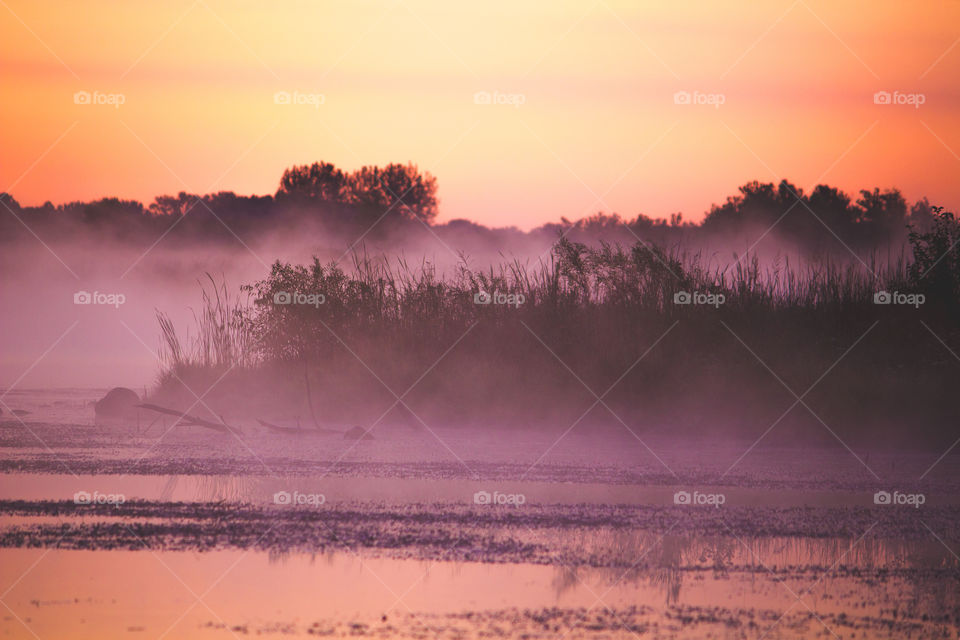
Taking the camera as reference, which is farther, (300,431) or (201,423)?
(201,423)

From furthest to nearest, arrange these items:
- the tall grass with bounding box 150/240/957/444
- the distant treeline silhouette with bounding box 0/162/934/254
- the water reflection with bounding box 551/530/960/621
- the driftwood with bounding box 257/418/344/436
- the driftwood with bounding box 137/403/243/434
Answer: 1. the distant treeline silhouette with bounding box 0/162/934/254
2. the tall grass with bounding box 150/240/957/444
3. the driftwood with bounding box 137/403/243/434
4. the driftwood with bounding box 257/418/344/436
5. the water reflection with bounding box 551/530/960/621

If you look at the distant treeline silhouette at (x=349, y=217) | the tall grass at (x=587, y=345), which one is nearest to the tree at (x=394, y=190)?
the distant treeline silhouette at (x=349, y=217)

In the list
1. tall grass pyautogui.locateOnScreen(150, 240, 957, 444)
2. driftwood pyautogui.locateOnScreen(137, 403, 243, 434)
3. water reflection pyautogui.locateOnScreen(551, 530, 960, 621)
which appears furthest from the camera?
tall grass pyautogui.locateOnScreen(150, 240, 957, 444)

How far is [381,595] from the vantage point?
8266 mm

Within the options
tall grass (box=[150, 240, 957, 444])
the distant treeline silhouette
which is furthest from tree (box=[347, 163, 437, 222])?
tall grass (box=[150, 240, 957, 444])

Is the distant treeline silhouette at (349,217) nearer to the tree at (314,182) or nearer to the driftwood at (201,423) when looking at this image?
the tree at (314,182)

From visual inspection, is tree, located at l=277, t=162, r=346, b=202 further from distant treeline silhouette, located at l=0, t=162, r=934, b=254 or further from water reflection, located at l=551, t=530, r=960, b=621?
water reflection, located at l=551, t=530, r=960, b=621

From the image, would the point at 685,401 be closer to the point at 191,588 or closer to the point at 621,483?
the point at 621,483

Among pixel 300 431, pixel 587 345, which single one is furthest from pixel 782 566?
pixel 587 345

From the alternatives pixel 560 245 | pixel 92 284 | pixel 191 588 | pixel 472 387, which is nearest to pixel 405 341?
pixel 472 387

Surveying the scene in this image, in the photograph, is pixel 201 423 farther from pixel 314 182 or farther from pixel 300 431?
pixel 314 182

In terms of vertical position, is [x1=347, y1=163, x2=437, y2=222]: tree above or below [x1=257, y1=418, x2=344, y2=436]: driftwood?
above

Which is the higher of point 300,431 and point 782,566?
point 300,431

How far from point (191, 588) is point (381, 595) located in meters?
1.41
